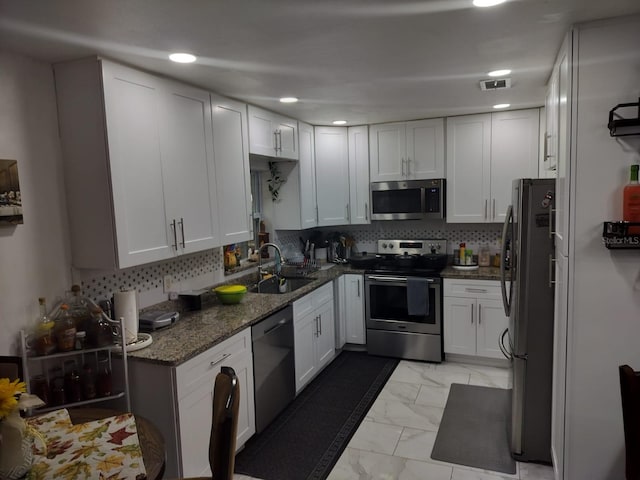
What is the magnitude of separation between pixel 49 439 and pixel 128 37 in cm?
163

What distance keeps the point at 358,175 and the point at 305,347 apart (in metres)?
1.92

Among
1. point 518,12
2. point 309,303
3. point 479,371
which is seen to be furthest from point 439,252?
point 518,12

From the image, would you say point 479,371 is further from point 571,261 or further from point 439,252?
point 571,261

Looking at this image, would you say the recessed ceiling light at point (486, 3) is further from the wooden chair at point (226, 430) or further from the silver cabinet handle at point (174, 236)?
the silver cabinet handle at point (174, 236)

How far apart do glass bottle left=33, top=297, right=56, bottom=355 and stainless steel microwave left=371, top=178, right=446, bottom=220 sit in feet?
10.2

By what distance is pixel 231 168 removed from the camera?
121 inches

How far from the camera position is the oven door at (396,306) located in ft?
13.2

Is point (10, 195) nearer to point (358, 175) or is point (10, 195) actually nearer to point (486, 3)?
point (486, 3)

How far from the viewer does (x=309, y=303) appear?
11.7 ft

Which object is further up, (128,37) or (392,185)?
(128,37)

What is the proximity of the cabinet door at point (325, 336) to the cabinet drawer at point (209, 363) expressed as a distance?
3.92ft

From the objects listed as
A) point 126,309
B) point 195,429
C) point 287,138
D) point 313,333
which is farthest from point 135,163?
point 313,333

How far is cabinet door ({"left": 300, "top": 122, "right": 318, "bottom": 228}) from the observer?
13.6 feet

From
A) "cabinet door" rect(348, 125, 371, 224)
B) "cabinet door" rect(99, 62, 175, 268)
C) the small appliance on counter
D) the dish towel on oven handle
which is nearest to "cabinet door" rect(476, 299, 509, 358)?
the dish towel on oven handle
